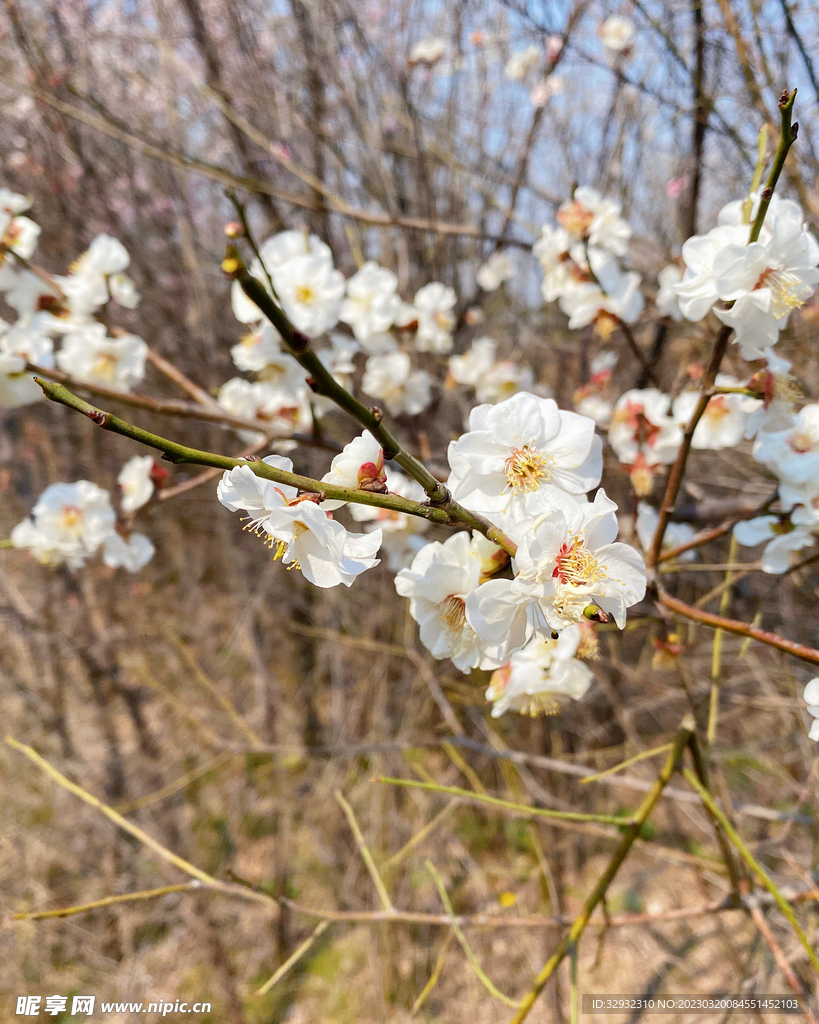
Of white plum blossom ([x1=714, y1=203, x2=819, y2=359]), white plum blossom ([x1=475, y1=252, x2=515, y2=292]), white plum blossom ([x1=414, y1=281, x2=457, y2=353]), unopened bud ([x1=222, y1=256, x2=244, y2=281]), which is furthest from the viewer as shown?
white plum blossom ([x1=475, y1=252, x2=515, y2=292])

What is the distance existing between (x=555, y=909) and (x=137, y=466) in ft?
5.85

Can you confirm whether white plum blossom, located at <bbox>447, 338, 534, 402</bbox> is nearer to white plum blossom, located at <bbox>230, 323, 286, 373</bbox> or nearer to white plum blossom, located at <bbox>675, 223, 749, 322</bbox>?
white plum blossom, located at <bbox>230, 323, 286, 373</bbox>

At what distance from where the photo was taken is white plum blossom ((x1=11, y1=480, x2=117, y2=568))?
5.31ft

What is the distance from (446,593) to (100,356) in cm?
142

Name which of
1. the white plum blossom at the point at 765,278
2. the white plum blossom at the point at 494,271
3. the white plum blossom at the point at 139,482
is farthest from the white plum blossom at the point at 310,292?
the white plum blossom at the point at 494,271

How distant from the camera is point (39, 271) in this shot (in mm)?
1577

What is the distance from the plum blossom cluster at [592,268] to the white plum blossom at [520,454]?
99cm

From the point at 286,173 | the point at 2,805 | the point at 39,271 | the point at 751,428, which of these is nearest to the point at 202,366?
the point at 286,173

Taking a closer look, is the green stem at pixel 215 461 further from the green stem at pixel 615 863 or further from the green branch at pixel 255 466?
the green stem at pixel 615 863

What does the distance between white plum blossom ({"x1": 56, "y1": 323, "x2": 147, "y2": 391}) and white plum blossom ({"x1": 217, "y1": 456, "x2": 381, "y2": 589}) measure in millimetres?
1241

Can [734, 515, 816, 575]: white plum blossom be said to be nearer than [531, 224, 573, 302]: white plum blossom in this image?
Yes

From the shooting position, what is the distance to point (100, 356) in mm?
1699

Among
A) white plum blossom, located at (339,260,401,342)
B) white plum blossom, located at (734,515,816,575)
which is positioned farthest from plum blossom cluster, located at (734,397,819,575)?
white plum blossom, located at (339,260,401,342)

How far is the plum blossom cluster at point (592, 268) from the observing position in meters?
1.68
